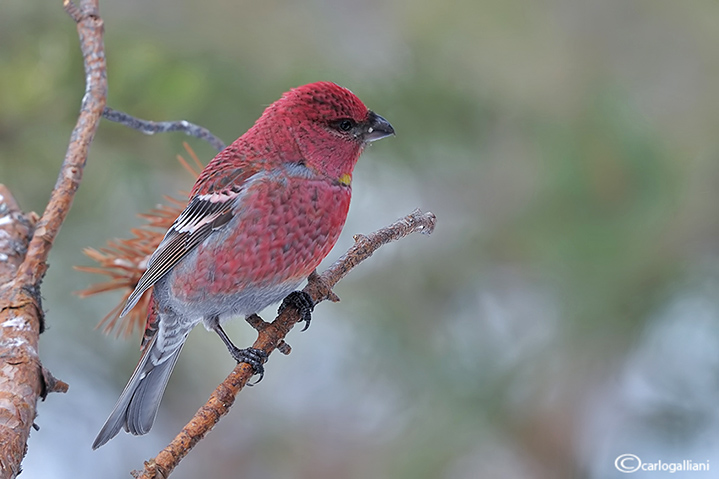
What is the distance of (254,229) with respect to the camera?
1114 mm

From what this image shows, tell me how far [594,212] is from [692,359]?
397 millimetres

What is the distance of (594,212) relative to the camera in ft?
4.75

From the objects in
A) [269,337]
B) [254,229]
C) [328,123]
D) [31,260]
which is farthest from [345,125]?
[31,260]

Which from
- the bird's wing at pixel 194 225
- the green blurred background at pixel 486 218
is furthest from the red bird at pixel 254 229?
the green blurred background at pixel 486 218

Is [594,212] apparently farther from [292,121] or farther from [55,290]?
[55,290]

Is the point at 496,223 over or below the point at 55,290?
over

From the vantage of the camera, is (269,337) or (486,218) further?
(486,218)

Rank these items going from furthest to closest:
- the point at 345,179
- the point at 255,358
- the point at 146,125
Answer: the point at 345,179 < the point at 146,125 < the point at 255,358

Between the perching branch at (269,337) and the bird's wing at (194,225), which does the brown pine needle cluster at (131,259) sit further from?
the perching branch at (269,337)

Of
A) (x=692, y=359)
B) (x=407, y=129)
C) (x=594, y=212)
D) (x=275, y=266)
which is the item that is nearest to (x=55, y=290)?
(x=275, y=266)

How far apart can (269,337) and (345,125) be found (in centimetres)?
43

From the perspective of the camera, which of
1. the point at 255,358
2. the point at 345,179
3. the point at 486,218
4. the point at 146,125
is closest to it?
the point at 255,358

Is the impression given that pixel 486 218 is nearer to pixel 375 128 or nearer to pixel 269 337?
pixel 375 128

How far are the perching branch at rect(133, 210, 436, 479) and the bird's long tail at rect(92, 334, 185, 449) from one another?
178 millimetres
